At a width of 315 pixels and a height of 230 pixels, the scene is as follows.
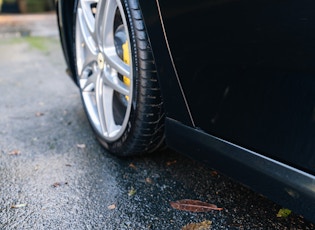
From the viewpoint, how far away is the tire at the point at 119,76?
62.6 inches

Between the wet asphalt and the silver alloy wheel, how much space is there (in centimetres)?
22

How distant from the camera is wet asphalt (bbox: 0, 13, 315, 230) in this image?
1.52 metres

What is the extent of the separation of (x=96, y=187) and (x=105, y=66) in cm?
63

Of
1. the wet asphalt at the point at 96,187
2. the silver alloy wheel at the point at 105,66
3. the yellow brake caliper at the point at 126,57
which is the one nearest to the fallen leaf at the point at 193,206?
the wet asphalt at the point at 96,187

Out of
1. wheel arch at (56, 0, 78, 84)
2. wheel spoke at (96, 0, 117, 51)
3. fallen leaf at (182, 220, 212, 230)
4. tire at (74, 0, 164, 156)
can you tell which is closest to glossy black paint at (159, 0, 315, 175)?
tire at (74, 0, 164, 156)

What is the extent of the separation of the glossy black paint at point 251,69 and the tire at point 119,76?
241mm

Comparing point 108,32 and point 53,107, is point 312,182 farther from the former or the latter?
point 53,107

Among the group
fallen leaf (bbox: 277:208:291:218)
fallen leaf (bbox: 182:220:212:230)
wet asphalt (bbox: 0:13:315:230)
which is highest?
fallen leaf (bbox: 277:208:291:218)

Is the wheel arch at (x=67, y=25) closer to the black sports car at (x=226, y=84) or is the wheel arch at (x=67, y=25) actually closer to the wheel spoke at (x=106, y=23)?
the wheel spoke at (x=106, y=23)

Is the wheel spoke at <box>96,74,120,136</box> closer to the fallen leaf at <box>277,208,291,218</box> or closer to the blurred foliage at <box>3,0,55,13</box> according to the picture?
the fallen leaf at <box>277,208,291,218</box>

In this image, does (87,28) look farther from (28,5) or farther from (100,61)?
(28,5)

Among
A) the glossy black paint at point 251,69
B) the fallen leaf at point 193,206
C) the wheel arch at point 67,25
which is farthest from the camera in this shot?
the wheel arch at point 67,25

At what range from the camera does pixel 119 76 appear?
A: 6.33ft

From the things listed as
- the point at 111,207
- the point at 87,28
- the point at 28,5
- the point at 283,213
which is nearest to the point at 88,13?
the point at 87,28
